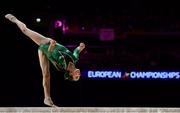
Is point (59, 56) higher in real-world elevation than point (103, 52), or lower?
lower

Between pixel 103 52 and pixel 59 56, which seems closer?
pixel 59 56

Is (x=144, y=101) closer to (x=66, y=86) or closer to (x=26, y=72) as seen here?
(x=66, y=86)

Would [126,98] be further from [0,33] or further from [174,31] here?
[0,33]

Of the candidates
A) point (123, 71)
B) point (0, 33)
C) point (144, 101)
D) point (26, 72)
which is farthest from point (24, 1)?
point (144, 101)

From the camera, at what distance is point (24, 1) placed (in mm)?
12164

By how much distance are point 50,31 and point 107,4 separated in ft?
5.24

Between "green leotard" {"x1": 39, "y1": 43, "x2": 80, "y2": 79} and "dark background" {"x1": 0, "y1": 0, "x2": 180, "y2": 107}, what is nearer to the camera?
"green leotard" {"x1": 39, "y1": 43, "x2": 80, "y2": 79}

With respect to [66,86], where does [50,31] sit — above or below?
above

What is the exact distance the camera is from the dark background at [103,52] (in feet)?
40.3

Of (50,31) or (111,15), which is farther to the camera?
(111,15)

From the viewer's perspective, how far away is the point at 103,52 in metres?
12.6

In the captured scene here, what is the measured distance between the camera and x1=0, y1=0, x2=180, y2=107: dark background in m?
12.3

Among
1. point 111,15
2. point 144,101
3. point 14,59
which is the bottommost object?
point 144,101

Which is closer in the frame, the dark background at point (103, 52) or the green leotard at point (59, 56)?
the green leotard at point (59, 56)
